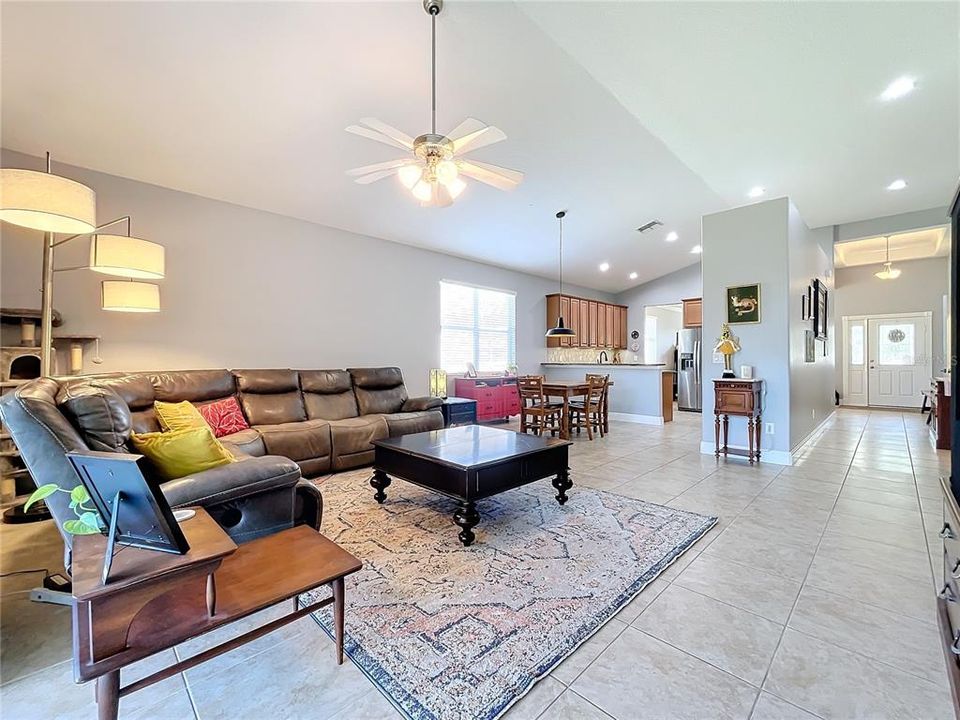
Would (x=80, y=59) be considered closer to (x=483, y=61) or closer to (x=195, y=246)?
(x=195, y=246)

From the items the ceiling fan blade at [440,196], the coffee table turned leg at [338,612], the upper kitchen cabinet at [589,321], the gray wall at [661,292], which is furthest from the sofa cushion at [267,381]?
the gray wall at [661,292]

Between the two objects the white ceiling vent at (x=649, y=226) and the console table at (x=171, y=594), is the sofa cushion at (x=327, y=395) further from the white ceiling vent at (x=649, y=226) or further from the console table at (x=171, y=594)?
the white ceiling vent at (x=649, y=226)

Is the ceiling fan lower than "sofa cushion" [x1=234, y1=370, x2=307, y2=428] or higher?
higher

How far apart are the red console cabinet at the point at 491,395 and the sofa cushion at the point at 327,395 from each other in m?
2.13

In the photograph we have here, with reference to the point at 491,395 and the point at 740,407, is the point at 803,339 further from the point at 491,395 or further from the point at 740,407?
the point at 491,395

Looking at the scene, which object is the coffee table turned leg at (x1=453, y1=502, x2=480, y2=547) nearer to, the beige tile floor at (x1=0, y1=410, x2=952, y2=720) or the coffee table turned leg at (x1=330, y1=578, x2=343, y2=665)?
the beige tile floor at (x1=0, y1=410, x2=952, y2=720)

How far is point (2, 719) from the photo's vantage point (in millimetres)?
1334

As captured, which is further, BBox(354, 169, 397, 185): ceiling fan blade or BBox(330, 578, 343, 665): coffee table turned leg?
BBox(354, 169, 397, 185): ceiling fan blade

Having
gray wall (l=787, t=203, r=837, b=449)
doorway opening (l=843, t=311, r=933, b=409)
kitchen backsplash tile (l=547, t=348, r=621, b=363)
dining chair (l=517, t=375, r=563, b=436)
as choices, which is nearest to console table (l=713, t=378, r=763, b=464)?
gray wall (l=787, t=203, r=837, b=449)

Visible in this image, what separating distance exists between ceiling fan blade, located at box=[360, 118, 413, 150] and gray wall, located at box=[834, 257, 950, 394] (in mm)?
9998

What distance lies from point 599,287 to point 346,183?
657cm

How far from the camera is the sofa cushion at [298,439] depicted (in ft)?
12.3

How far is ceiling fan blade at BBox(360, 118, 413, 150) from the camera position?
2.26m

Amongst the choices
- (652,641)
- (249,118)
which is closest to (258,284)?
(249,118)
